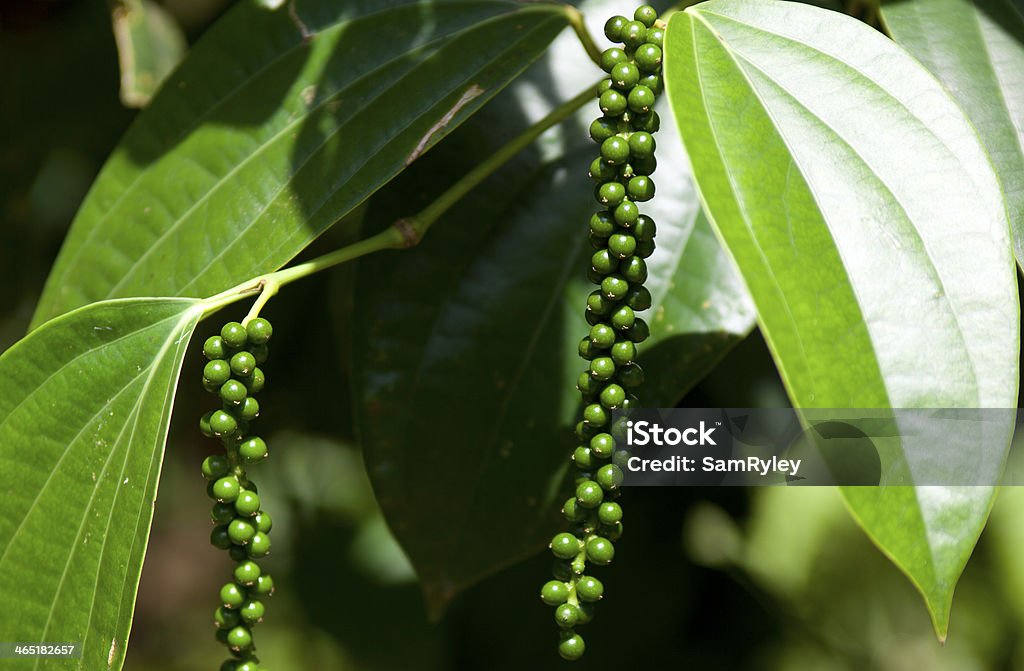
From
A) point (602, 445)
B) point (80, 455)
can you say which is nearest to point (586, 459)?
point (602, 445)

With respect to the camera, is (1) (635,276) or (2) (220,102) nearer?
(1) (635,276)

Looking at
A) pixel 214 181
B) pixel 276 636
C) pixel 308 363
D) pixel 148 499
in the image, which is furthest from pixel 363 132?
pixel 276 636

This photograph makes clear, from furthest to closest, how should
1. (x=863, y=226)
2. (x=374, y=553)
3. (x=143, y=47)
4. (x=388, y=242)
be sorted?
(x=374, y=553) → (x=143, y=47) → (x=388, y=242) → (x=863, y=226)

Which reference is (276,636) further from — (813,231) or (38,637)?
(813,231)

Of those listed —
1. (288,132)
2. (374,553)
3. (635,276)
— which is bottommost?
(374,553)

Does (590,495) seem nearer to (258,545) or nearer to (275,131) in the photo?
(258,545)

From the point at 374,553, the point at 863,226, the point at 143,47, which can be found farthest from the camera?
the point at 374,553

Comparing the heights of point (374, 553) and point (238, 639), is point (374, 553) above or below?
below

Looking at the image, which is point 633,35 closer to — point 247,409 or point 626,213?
point 626,213
